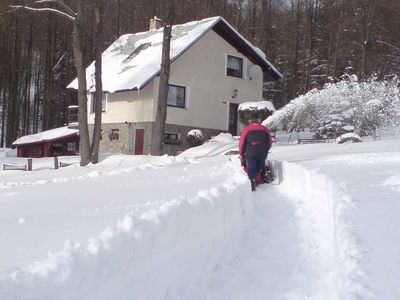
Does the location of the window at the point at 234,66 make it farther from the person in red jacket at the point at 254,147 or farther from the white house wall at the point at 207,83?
the person in red jacket at the point at 254,147

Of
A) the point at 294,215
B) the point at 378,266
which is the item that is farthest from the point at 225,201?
the point at 378,266

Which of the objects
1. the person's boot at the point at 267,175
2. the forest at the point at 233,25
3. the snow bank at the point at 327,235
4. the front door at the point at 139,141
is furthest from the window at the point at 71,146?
the snow bank at the point at 327,235

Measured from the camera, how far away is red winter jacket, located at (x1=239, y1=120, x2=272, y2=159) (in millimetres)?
10809

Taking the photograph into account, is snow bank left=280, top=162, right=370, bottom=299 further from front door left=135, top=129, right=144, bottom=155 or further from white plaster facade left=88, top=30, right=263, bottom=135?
front door left=135, top=129, right=144, bottom=155

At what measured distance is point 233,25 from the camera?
147 ft

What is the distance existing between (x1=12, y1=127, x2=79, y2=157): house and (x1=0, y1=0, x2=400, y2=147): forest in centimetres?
779

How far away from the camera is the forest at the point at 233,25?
4116cm

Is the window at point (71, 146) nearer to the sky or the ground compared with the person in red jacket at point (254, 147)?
nearer to the ground

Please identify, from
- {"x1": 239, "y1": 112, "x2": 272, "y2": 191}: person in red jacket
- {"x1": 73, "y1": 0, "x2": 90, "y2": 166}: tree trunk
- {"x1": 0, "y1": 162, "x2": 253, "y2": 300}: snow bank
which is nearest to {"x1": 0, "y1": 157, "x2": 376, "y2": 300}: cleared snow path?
{"x1": 0, "y1": 162, "x2": 253, "y2": 300}: snow bank

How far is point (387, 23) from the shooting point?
3756cm

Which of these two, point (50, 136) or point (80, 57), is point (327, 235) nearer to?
point (80, 57)

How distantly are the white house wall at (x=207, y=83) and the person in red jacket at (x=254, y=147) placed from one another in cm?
1796

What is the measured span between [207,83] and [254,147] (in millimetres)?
19942

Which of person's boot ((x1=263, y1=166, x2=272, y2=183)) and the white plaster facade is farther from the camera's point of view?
the white plaster facade
